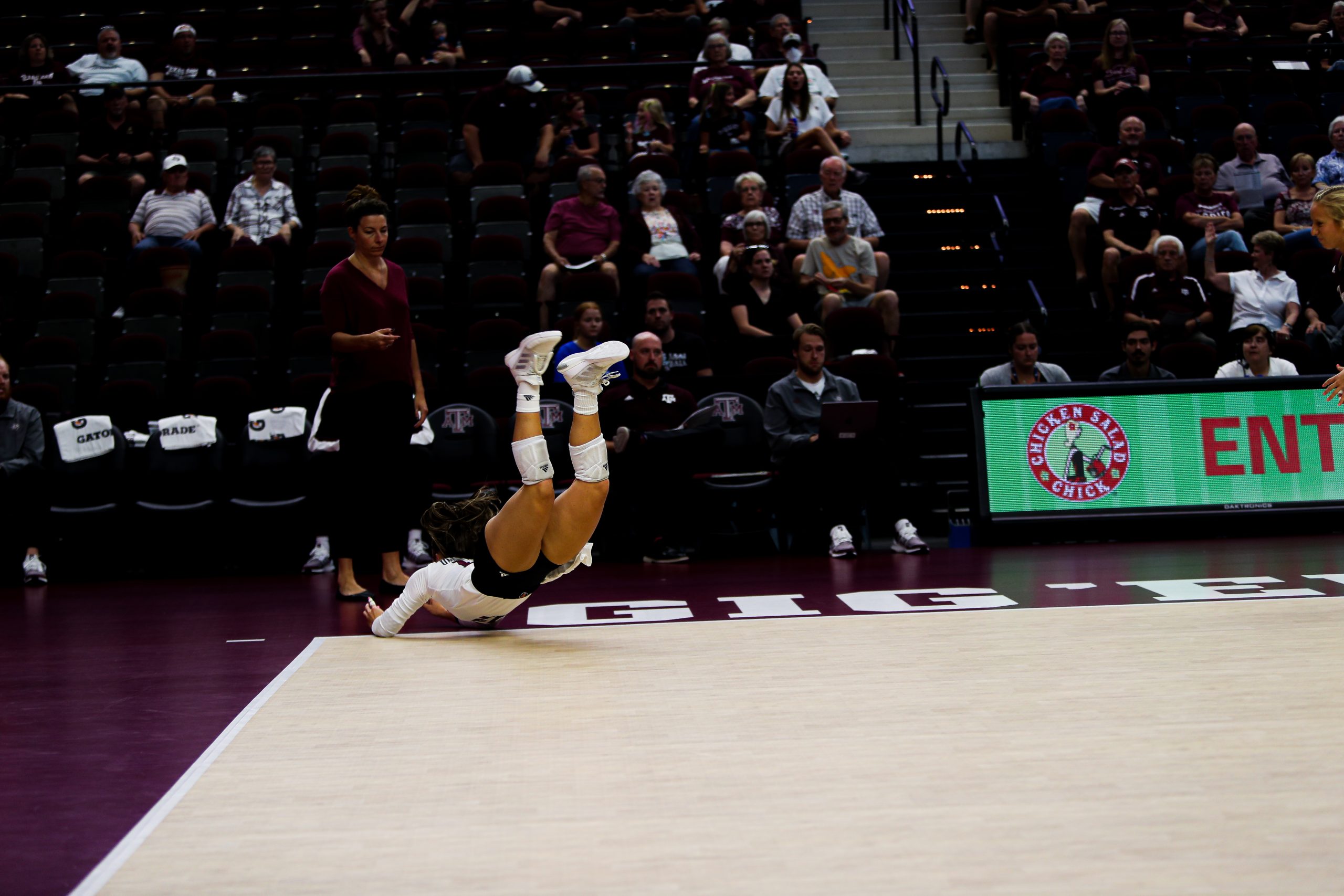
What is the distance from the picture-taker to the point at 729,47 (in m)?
12.7

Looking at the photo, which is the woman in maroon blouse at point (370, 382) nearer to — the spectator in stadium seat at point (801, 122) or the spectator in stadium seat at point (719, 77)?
the spectator in stadium seat at point (801, 122)

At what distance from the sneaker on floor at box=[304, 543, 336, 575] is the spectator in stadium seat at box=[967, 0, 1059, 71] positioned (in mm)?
9719

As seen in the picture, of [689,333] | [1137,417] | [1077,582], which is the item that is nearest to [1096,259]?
[1137,417]

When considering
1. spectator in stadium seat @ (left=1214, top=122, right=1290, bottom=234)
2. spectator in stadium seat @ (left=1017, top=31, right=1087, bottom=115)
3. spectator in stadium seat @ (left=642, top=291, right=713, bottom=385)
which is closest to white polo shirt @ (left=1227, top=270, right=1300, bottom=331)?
spectator in stadium seat @ (left=1214, top=122, right=1290, bottom=234)

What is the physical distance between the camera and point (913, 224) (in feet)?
39.9

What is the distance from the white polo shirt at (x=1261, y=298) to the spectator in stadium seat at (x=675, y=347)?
13.5 feet

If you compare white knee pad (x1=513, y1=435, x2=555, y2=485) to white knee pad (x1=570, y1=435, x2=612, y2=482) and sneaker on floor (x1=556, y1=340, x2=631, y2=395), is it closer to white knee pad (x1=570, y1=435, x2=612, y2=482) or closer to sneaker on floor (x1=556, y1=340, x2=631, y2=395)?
white knee pad (x1=570, y1=435, x2=612, y2=482)

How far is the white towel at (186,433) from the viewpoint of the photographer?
8.66 meters

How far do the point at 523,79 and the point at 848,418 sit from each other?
5.49m

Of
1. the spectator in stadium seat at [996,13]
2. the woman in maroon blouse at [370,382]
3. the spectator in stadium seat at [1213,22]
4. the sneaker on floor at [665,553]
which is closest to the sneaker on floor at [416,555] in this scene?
the sneaker on floor at [665,553]

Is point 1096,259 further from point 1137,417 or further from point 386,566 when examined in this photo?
point 386,566

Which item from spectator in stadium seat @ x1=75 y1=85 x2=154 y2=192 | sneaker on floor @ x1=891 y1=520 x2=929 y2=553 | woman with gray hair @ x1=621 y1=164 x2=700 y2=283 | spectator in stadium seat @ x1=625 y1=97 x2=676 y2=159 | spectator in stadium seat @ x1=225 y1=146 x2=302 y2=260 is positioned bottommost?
sneaker on floor @ x1=891 y1=520 x2=929 y2=553

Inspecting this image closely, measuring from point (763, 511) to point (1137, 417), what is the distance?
258 centimetres

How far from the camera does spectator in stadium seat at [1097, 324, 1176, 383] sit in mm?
8758
